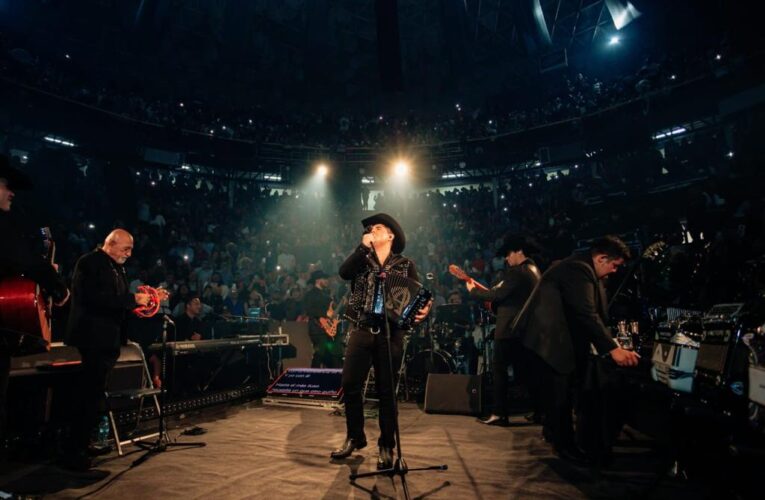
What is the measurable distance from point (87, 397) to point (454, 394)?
4.35 meters

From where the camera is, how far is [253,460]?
160 inches

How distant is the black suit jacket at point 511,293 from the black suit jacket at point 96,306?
3.84 meters

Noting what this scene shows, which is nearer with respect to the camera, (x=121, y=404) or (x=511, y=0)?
(x=121, y=404)

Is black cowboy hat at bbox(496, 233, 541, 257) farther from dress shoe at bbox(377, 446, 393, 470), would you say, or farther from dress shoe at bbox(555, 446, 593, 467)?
dress shoe at bbox(377, 446, 393, 470)

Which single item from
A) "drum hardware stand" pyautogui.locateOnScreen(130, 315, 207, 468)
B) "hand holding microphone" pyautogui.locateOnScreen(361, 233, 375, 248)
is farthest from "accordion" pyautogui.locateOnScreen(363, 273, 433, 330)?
"drum hardware stand" pyautogui.locateOnScreen(130, 315, 207, 468)

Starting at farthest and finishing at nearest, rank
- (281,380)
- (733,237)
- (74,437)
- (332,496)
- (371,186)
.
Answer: (371,186) < (281,380) < (733,237) < (74,437) < (332,496)

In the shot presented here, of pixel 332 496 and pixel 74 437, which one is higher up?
pixel 74 437

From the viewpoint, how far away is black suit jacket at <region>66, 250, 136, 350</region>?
12.8ft

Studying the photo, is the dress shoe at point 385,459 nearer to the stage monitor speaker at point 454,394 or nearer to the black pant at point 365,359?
the black pant at point 365,359

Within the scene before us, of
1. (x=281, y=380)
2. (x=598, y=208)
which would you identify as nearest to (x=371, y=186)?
(x=598, y=208)

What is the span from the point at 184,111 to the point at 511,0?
13538mm

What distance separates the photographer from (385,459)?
11.9ft

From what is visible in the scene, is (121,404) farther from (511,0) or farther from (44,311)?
(511,0)

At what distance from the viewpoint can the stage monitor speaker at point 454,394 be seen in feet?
A: 19.9
